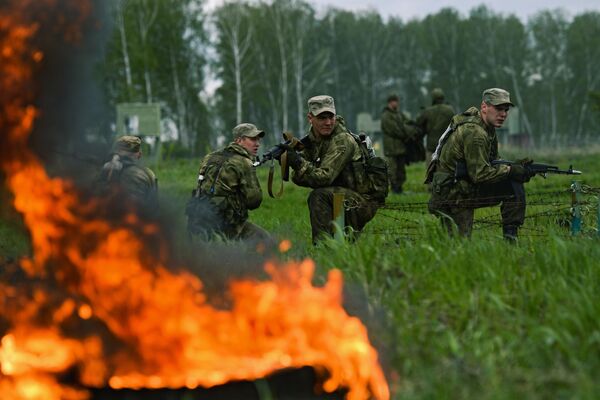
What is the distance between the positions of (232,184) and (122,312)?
3826mm

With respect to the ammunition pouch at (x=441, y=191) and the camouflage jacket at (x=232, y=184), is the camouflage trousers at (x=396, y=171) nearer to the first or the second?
the ammunition pouch at (x=441, y=191)

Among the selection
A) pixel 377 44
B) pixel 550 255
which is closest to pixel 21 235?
pixel 550 255

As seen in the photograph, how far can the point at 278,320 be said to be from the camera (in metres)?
4.68

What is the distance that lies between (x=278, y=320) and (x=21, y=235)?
61.3 inches

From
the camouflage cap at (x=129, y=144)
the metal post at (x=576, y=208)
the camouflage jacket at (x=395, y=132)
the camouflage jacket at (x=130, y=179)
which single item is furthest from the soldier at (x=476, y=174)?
the camouflage jacket at (x=395, y=132)

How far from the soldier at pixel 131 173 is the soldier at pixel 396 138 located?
8105 millimetres

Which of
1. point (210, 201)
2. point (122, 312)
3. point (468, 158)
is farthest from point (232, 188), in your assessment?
point (122, 312)

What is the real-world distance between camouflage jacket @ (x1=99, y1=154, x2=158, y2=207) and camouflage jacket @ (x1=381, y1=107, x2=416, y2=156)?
8.29 meters

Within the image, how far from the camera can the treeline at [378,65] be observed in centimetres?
5059

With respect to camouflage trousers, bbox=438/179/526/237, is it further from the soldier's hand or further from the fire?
the fire

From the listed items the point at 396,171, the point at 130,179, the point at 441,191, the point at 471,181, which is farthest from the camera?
Answer: the point at 396,171

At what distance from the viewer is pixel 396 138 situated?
637 inches

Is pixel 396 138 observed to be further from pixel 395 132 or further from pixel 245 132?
pixel 245 132

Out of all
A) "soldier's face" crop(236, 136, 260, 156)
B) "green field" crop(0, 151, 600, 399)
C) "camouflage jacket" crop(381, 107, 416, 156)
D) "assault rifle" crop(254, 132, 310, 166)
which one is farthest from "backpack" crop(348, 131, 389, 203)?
"camouflage jacket" crop(381, 107, 416, 156)
